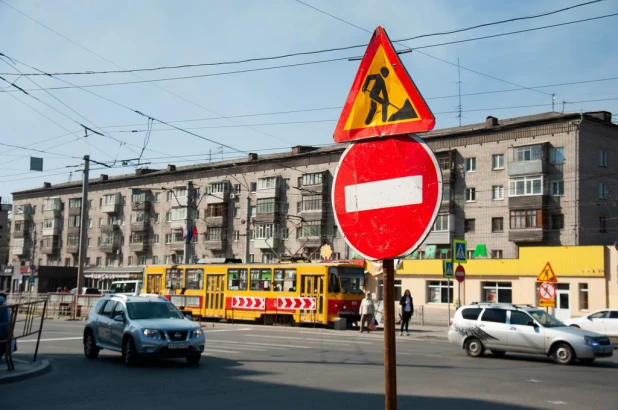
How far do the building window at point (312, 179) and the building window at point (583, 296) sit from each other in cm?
2574

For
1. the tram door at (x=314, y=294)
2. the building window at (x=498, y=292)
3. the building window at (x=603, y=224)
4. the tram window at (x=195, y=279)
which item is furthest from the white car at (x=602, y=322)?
the building window at (x=603, y=224)

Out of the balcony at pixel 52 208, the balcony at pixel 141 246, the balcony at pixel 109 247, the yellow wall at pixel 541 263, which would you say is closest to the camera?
the yellow wall at pixel 541 263

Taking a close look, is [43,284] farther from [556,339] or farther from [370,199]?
[370,199]

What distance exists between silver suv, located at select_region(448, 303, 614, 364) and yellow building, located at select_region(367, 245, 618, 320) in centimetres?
1790

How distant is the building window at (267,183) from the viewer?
66.4 m

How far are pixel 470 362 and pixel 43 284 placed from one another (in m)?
75.3

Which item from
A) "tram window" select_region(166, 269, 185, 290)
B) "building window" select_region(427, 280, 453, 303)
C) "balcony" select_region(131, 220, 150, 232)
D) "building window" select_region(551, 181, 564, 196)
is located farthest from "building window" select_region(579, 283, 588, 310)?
"balcony" select_region(131, 220, 150, 232)

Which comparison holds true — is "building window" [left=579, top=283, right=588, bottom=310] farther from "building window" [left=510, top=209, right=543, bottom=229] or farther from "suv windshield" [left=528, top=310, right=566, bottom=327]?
"suv windshield" [left=528, top=310, right=566, bottom=327]

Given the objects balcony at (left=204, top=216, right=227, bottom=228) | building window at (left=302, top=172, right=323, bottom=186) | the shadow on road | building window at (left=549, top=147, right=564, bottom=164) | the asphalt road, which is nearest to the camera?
the shadow on road

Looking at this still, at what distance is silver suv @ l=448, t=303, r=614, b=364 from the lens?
58.3 ft

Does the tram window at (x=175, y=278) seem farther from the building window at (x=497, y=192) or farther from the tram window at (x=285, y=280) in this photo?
the building window at (x=497, y=192)

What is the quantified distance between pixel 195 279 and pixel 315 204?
2573cm

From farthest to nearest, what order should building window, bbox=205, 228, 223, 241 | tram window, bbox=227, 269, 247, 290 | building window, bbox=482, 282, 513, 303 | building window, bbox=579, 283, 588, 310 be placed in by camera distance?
building window, bbox=205, 228, 223, 241
building window, bbox=482, 282, 513, 303
building window, bbox=579, 283, 588, 310
tram window, bbox=227, 269, 247, 290

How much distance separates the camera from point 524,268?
46438 mm
